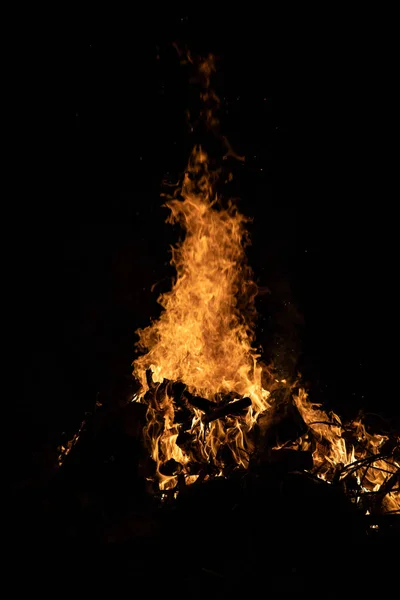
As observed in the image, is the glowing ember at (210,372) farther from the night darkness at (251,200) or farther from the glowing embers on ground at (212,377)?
the night darkness at (251,200)

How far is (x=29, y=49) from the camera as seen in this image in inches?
170

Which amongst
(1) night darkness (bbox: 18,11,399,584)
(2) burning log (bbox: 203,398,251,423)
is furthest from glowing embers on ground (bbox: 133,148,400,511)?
(1) night darkness (bbox: 18,11,399,584)

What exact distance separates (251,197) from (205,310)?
1.38 m

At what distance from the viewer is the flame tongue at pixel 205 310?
4164 mm

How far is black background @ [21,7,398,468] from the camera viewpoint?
176 inches

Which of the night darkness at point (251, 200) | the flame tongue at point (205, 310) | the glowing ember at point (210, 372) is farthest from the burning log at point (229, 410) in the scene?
the night darkness at point (251, 200)

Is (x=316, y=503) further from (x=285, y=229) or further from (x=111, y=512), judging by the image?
(x=285, y=229)

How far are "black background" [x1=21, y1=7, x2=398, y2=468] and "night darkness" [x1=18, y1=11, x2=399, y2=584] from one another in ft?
0.04

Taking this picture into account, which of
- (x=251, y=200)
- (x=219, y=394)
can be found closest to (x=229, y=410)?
(x=219, y=394)

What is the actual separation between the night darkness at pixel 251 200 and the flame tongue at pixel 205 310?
0.26m

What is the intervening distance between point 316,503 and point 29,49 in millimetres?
4586

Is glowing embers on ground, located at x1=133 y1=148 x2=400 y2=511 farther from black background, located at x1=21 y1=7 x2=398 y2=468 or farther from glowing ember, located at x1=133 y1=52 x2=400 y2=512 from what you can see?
black background, located at x1=21 y1=7 x2=398 y2=468

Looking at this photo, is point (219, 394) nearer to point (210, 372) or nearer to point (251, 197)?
point (210, 372)

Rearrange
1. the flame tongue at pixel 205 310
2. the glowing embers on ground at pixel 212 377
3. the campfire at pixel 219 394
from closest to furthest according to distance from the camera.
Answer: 1. the campfire at pixel 219 394
2. the glowing embers on ground at pixel 212 377
3. the flame tongue at pixel 205 310
